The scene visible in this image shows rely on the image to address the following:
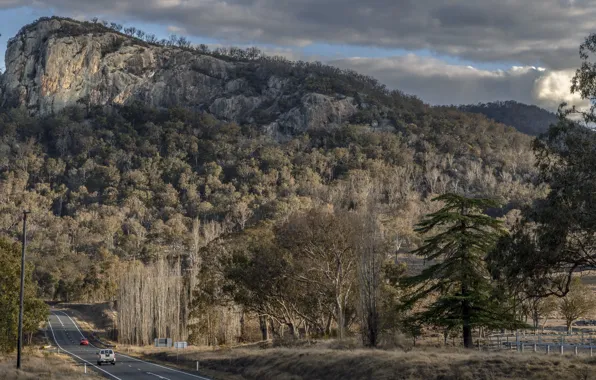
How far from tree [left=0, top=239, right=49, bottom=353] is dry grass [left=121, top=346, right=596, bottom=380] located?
20480 millimetres

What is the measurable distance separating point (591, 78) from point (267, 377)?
22540mm

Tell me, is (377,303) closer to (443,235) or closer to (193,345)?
(443,235)

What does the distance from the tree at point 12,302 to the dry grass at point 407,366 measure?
2048 centimetres

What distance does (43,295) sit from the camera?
474 ft

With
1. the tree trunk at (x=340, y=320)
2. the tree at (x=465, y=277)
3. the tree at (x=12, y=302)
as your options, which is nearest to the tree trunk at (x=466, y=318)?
the tree at (x=465, y=277)

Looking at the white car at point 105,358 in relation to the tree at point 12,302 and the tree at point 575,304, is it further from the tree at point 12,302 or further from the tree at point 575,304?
the tree at point 575,304

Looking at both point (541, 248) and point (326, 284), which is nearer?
point (541, 248)

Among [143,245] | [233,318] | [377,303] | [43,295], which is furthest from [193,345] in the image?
[143,245]

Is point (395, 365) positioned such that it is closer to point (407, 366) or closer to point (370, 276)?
point (407, 366)

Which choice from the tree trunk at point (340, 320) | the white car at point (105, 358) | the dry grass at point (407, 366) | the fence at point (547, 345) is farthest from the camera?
the white car at point (105, 358)

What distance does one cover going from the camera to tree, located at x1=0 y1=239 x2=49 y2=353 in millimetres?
58656

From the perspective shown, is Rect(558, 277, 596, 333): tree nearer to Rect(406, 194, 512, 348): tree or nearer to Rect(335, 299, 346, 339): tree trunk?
Rect(335, 299, 346, 339): tree trunk

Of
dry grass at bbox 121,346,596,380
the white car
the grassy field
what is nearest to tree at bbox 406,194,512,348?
the grassy field

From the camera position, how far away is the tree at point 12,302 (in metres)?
58.7
